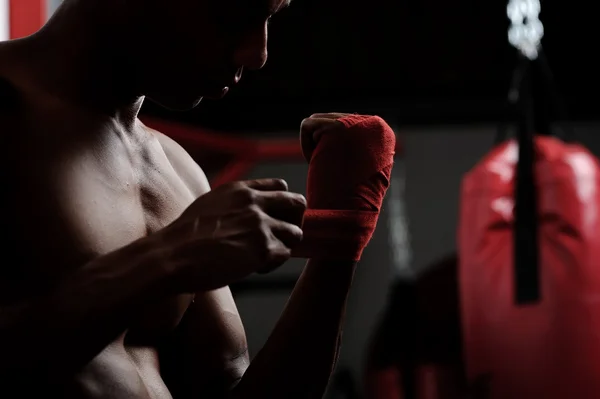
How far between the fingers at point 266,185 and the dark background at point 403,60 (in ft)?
8.68

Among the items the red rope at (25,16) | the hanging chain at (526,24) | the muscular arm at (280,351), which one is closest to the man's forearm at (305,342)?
the muscular arm at (280,351)

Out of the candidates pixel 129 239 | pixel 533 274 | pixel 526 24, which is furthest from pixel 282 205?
pixel 526 24

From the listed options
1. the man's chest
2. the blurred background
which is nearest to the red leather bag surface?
the blurred background

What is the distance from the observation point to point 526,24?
2.28 meters

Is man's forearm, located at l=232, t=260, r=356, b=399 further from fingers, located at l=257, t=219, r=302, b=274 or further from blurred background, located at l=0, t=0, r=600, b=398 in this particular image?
blurred background, located at l=0, t=0, r=600, b=398

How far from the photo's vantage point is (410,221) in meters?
3.61

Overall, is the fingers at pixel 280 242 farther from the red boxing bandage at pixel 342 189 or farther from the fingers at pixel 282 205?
the red boxing bandage at pixel 342 189

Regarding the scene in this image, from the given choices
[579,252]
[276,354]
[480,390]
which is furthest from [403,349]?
[276,354]

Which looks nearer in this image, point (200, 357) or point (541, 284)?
point (200, 357)

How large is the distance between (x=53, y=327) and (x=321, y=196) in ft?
0.89

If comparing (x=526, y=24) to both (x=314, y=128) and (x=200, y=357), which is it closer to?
(x=314, y=128)

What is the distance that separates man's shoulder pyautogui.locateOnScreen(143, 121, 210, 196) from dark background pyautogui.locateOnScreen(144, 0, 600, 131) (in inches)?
96.3

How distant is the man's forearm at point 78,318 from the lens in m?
0.57

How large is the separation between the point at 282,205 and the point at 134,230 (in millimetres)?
135
